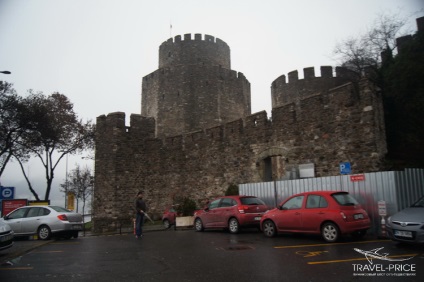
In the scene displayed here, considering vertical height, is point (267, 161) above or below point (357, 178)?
above

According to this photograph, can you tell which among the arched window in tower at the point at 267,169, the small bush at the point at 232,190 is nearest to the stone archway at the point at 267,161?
the arched window in tower at the point at 267,169

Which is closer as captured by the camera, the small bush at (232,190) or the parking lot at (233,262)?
the parking lot at (233,262)

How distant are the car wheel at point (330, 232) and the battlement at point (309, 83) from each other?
48.9 feet

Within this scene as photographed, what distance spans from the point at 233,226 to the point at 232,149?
25.0 ft

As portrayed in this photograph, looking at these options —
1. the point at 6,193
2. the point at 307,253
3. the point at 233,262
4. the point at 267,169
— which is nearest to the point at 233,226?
the point at 307,253

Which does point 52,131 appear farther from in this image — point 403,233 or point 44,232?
point 403,233

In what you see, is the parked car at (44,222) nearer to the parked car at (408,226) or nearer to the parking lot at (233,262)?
the parking lot at (233,262)

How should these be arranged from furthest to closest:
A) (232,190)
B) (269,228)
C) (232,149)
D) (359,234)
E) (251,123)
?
(232,149), (251,123), (232,190), (269,228), (359,234)

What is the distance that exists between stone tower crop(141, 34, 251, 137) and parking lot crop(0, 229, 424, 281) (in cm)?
1978

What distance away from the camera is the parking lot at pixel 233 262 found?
20.3ft

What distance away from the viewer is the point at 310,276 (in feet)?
19.6

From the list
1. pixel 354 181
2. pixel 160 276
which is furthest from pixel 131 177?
pixel 160 276

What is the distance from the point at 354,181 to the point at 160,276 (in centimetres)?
798

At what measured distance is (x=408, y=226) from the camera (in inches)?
328
